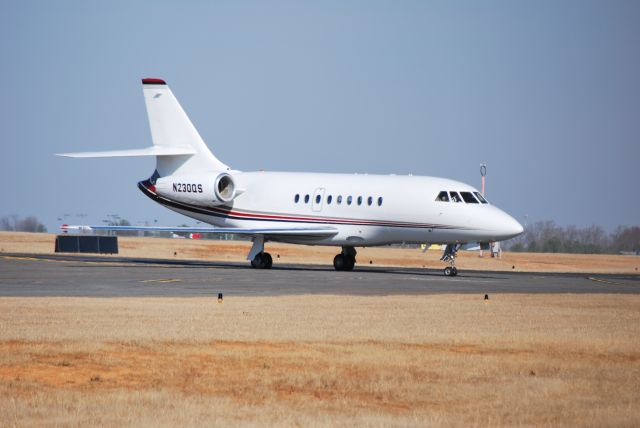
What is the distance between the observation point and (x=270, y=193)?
4662 cm

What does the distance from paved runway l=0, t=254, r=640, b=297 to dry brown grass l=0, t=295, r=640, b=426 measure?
206 inches

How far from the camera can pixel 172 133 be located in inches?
1941

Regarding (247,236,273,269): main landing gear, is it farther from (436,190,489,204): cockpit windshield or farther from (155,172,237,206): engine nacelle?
(436,190,489,204): cockpit windshield

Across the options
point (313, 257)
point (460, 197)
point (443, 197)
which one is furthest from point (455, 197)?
point (313, 257)

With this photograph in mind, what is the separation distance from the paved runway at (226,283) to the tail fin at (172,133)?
7.62 meters

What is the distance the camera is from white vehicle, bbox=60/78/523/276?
41.9 m

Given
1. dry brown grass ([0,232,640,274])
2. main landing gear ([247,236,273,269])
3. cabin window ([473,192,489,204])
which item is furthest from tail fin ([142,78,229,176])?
cabin window ([473,192,489,204])

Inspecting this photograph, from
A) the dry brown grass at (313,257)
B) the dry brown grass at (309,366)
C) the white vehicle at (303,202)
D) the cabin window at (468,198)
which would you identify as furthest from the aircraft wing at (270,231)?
the dry brown grass at (309,366)

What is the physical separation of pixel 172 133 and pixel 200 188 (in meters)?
3.49

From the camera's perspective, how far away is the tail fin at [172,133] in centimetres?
4897

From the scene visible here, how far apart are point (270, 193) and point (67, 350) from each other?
30777mm

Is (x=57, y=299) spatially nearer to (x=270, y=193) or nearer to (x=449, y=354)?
(x=449, y=354)

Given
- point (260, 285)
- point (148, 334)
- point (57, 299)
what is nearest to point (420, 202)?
point (260, 285)

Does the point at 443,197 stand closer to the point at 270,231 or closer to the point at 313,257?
the point at 270,231
